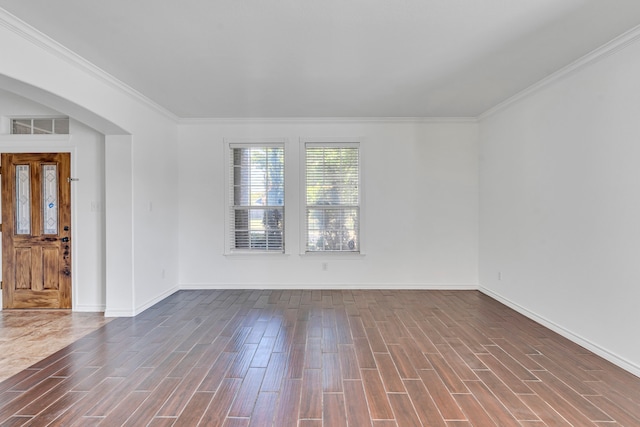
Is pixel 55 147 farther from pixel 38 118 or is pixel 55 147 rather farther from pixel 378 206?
pixel 378 206

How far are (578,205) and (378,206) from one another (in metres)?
2.68

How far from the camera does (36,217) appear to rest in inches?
177

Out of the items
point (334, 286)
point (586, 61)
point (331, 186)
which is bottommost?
point (334, 286)

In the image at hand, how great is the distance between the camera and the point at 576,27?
2709 millimetres

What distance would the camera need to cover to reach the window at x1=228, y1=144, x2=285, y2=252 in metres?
5.60

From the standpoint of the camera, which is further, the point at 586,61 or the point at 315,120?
the point at 315,120

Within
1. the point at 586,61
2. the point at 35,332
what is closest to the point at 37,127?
the point at 35,332

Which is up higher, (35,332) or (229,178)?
(229,178)

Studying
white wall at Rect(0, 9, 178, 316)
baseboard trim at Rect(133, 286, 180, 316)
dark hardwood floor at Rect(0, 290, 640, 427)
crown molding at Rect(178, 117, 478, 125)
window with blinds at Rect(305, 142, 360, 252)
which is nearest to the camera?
dark hardwood floor at Rect(0, 290, 640, 427)

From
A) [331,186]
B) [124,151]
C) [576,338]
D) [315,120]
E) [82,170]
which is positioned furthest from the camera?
[331,186]

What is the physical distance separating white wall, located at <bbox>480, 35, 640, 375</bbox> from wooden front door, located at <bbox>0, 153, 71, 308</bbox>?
19.0 feet

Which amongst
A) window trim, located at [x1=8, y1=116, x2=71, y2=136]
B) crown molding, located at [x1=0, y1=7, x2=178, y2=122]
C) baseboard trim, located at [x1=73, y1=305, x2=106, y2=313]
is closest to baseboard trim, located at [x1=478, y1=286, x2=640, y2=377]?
baseboard trim, located at [x1=73, y1=305, x2=106, y2=313]

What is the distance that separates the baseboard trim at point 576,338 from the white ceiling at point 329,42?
8.80ft

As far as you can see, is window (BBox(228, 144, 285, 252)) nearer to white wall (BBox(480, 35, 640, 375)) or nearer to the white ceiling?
the white ceiling
